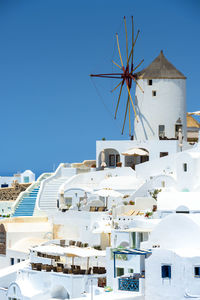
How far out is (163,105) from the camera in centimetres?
6750

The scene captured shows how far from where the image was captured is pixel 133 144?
2618 inches

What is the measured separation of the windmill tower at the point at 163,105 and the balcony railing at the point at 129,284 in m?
24.5

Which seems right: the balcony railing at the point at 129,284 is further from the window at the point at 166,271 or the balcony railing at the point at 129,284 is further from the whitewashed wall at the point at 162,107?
the whitewashed wall at the point at 162,107

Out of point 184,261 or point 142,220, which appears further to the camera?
point 142,220

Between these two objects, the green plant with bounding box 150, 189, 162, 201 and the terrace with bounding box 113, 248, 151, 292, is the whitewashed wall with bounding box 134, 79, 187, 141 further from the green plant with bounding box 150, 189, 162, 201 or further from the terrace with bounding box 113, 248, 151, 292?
the terrace with bounding box 113, 248, 151, 292

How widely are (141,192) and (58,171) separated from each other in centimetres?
1248

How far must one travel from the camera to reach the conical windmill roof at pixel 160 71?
67688 mm

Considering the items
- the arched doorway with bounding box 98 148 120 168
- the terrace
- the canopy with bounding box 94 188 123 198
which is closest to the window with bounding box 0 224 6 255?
the canopy with bounding box 94 188 123 198

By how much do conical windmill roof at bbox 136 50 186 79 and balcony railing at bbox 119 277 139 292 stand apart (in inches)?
1040

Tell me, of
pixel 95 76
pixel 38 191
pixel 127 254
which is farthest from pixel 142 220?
pixel 95 76

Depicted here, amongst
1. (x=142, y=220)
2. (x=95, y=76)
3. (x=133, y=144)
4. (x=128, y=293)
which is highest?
(x=95, y=76)

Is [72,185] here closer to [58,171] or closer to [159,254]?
[58,171]

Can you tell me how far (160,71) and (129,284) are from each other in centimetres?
2726

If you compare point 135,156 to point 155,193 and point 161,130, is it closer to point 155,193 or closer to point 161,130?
point 161,130
